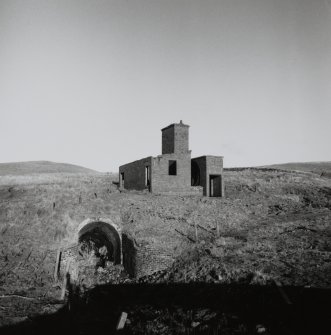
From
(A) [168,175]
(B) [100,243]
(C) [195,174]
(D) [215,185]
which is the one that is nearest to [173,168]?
(C) [195,174]

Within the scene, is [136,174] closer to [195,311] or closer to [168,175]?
[168,175]

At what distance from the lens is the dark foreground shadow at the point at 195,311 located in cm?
973

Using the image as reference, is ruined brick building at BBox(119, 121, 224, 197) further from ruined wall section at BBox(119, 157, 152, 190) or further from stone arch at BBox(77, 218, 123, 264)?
stone arch at BBox(77, 218, 123, 264)

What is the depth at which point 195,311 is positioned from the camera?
432 inches

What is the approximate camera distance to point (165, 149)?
28750mm

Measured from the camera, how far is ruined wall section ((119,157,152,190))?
26975 millimetres

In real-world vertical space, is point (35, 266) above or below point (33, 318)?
above

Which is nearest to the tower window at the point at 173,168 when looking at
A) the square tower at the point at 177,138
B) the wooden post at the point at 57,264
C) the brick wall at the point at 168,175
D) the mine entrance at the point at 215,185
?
the square tower at the point at 177,138

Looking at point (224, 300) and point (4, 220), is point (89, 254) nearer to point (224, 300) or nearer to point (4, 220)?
point (4, 220)

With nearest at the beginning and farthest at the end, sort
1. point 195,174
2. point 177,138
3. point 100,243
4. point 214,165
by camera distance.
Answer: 1. point 100,243
2. point 177,138
3. point 214,165
4. point 195,174

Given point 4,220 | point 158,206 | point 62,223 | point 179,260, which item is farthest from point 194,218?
point 4,220

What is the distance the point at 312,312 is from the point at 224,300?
306cm

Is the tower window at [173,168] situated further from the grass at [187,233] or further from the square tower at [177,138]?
the grass at [187,233]

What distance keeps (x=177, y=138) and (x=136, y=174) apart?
5.33 meters
